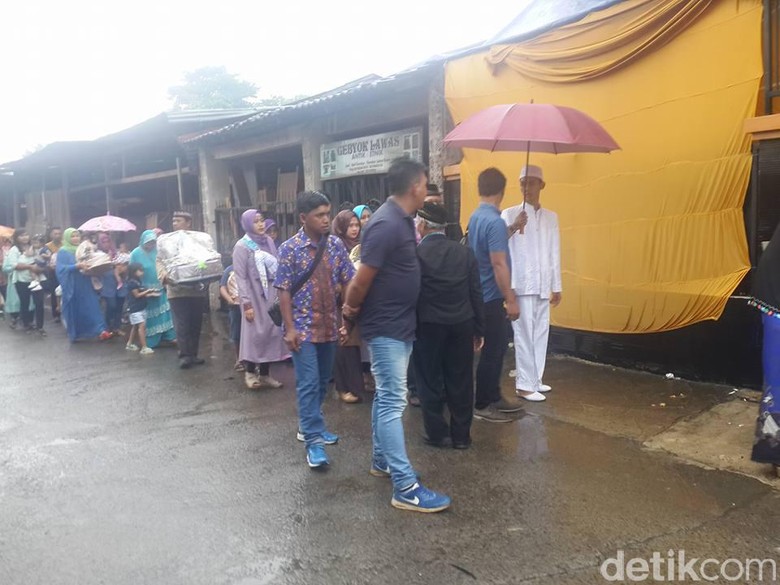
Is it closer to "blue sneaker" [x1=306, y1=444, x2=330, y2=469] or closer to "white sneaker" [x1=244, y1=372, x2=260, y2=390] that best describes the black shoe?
"blue sneaker" [x1=306, y1=444, x2=330, y2=469]

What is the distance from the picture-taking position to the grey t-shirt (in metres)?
3.41

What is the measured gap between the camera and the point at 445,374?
4.18 m

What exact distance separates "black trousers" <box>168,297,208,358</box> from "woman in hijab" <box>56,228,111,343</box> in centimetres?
290

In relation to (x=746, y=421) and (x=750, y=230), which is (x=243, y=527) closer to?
(x=746, y=421)

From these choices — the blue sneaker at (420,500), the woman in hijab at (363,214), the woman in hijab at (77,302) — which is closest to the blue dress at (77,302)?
the woman in hijab at (77,302)

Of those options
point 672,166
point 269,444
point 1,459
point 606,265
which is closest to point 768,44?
point 672,166

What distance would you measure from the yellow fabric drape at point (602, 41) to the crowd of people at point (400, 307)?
1423mm

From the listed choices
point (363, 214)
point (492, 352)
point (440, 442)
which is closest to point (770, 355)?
point (492, 352)

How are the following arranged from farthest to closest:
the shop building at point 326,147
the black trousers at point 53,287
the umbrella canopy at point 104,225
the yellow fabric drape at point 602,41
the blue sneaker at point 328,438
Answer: the black trousers at point 53,287
the umbrella canopy at point 104,225
the shop building at point 326,147
the yellow fabric drape at point 602,41
the blue sneaker at point 328,438

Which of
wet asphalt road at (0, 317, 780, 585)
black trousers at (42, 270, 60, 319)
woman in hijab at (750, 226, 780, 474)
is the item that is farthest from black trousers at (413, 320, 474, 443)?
black trousers at (42, 270, 60, 319)

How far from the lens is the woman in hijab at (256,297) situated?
574 centimetres

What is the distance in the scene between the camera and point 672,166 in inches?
209

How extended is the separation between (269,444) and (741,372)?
3555 mm

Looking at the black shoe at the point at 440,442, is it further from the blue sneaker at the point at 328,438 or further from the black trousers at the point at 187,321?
the black trousers at the point at 187,321
